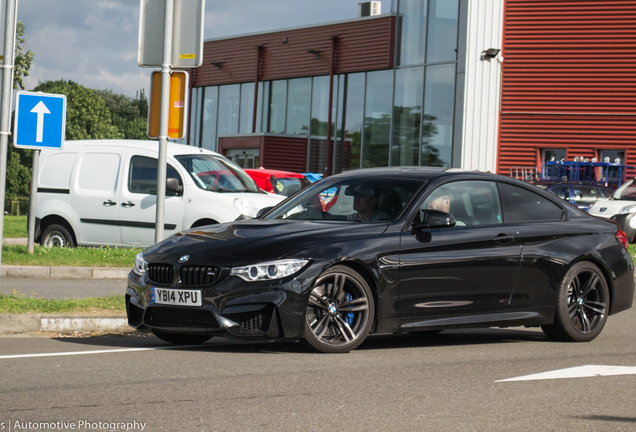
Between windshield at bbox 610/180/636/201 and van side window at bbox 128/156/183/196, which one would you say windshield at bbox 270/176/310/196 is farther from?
van side window at bbox 128/156/183/196

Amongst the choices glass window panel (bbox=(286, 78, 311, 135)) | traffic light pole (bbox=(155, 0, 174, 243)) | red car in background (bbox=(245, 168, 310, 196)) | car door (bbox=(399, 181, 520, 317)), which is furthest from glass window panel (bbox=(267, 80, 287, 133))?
car door (bbox=(399, 181, 520, 317))

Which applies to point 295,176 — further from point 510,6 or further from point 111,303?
point 111,303

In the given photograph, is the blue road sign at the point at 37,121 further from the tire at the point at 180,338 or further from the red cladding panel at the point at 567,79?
the red cladding panel at the point at 567,79

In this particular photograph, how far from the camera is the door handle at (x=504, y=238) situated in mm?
7355

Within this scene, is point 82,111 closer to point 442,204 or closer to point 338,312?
point 442,204

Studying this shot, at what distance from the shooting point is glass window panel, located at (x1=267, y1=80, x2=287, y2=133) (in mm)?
38000

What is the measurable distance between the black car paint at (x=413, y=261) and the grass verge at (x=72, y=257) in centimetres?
641

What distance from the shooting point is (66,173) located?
1473 cm

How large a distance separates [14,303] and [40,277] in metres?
4.46

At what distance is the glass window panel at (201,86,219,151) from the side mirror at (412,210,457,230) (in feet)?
116

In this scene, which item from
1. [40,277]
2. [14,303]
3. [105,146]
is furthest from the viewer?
[105,146]

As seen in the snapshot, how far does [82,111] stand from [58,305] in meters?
71.5

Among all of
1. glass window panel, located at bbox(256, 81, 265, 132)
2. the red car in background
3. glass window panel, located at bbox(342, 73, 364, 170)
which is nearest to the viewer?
the red car in background

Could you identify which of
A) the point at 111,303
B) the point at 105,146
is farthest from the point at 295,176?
the point at 111,303
